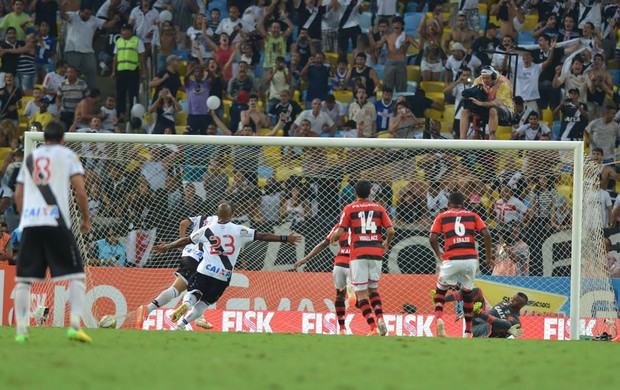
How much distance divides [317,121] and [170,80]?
367cm

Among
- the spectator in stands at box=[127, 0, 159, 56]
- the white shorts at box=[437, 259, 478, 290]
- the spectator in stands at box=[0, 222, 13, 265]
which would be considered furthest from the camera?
the spectator in stands at box=[127, 0, 159, 56]

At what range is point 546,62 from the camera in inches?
964

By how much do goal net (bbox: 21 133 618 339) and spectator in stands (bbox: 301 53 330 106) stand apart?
572 centimetres

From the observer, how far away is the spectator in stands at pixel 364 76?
24922mm

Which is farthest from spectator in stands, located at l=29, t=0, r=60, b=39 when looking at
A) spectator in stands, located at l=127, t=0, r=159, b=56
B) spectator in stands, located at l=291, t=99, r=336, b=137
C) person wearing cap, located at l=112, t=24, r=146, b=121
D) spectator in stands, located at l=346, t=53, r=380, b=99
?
spectator in stands, located at l=346, t=53, r=380, b=99

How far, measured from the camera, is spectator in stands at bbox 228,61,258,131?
82.4ft

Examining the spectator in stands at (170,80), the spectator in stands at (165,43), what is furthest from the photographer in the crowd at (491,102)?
the spectator in stands at (165,43)

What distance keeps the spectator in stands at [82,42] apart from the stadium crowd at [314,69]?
0.03 metres

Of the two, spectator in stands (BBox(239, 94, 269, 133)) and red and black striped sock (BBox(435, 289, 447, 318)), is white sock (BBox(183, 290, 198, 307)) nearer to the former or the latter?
red and black striped sock (BBox(435, 289, 447, 318))

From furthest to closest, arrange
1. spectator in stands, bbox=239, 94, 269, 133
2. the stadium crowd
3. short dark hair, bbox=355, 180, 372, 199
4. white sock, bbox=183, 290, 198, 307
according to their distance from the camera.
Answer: spectator in stands, bbox=239, 94, 269, 133 → the stadium crowd → white sock, bbox=183, 290, 198, 307 → short dark hair, bbox=355, 180, 372, 199

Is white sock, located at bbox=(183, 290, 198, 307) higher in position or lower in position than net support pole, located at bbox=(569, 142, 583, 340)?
lower

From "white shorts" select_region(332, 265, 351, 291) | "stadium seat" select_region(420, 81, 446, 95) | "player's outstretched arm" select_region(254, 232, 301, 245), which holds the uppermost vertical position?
"stadium seat" select_region(420, 81, 446, 95)

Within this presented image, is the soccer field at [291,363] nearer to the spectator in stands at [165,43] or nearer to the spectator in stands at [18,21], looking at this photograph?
the spectator in stands at [165,43]

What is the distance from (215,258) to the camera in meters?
16.8
